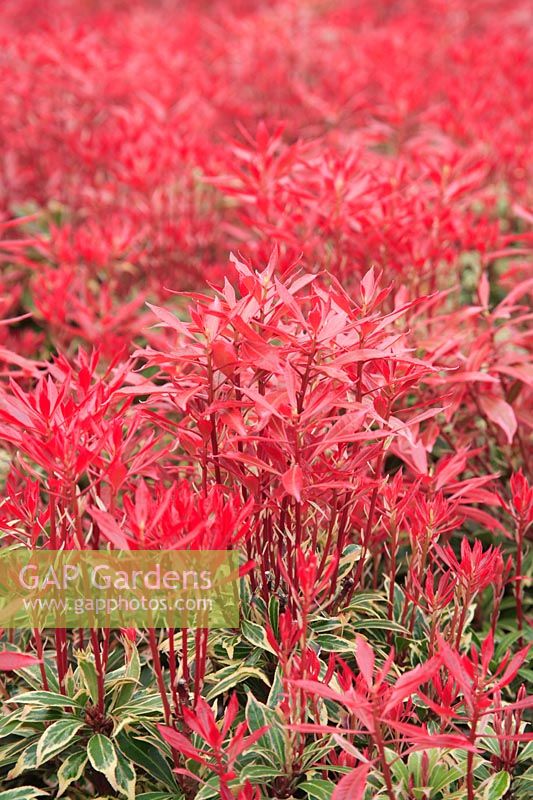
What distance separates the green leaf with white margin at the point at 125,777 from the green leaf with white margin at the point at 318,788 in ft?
0.99

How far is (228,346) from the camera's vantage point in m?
1.66

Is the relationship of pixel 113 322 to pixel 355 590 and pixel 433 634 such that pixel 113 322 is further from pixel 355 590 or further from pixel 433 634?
pixel 433 634

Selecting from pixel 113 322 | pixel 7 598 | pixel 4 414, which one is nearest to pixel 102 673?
pixel 7 598

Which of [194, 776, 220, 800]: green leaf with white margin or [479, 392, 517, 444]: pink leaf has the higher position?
[479, 392, 517, 444]: pink leaf

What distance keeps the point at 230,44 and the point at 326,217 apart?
2975 millimetres

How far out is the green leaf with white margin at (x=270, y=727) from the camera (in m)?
1.59

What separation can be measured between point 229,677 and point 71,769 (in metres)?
0.33

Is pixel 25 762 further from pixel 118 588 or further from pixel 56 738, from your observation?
pixel 118 588

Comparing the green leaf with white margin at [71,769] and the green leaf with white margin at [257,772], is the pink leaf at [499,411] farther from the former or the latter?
the green leaf with white margin at [71,769]

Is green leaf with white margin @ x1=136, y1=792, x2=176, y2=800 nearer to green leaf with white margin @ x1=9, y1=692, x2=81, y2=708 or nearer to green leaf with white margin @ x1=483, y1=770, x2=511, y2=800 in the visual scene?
green leaf with white margin @ x1=9, y1=692, x2=81, y2=708

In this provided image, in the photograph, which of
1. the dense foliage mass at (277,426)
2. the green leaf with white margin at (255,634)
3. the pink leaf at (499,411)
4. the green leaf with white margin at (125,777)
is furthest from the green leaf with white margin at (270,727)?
the pink leaf at (499,411)

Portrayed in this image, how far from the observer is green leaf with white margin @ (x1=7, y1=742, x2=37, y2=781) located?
1.60 metres

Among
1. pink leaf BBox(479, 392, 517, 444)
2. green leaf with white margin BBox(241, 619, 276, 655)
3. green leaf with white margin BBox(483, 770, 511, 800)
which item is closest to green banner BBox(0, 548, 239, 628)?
green leaf with white margin BBox(241, 619, 276, 655)

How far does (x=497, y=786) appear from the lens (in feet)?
5.19
